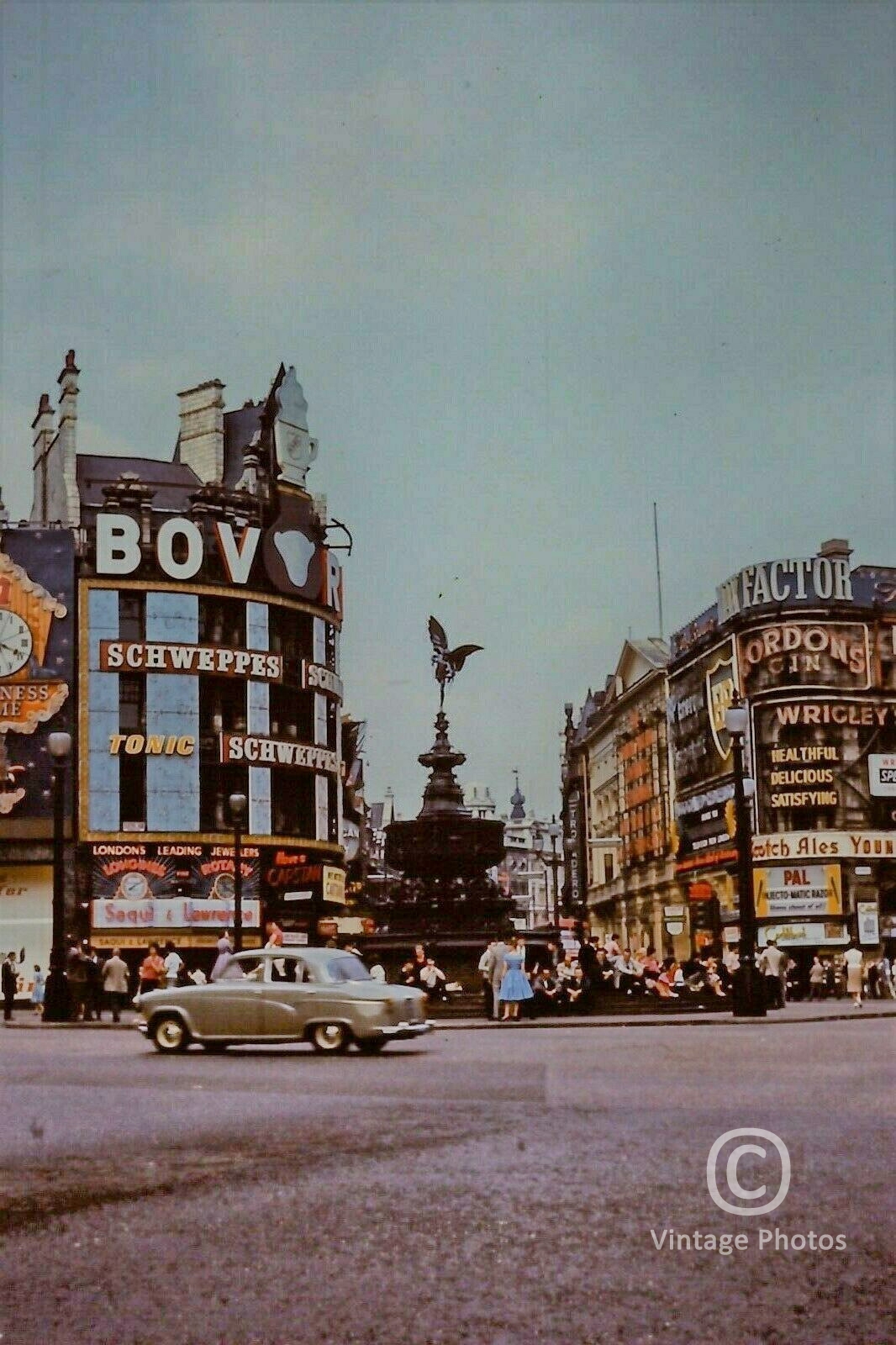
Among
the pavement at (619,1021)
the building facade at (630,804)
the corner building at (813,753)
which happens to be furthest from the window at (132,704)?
the building facade at (630,804)

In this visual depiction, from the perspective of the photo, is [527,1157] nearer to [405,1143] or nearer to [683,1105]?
[405,1143]

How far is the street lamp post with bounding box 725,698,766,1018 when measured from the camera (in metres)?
27.9

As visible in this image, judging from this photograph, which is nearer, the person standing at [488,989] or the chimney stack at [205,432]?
the person standing at [488,989]

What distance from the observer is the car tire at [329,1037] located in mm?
19797

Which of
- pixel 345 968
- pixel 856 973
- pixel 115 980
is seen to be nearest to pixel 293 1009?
pixel 345 968

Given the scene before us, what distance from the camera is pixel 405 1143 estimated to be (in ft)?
32.5

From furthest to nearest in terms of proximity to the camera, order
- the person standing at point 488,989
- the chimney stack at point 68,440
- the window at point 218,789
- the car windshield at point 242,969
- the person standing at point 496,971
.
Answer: the chimney stack at point 68,440, the window at point 218,789, the person standing at point 488,989, the person standing at point 496,971, the car windshield at point 242,969

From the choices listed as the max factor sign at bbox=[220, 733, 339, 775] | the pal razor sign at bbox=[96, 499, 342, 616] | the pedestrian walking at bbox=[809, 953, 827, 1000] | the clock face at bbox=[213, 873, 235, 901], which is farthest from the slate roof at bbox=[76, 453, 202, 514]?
the pedestrian walking at bbox=[809, 953, 827, 1000]

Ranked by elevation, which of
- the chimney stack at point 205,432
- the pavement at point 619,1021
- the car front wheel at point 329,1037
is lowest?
the pavement at point 619,1021

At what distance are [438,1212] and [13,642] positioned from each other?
2174 inches

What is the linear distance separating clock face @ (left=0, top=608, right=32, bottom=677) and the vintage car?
4135 centimetres

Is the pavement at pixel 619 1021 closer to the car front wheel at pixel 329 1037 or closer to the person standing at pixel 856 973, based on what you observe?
the person standing at pixel 856 973

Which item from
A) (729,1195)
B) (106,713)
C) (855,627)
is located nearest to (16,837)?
(106,713)

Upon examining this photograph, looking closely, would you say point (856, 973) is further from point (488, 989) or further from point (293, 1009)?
point (293, 1009)
